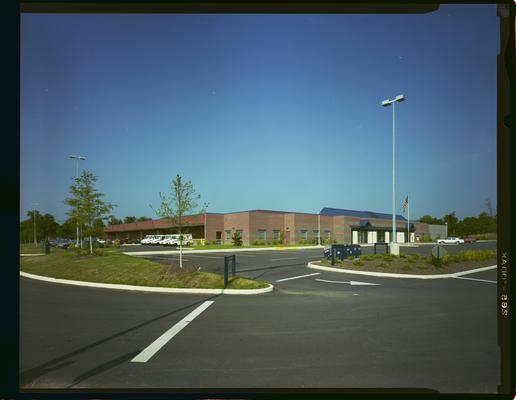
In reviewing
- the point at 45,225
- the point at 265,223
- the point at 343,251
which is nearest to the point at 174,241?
the point at 265,223

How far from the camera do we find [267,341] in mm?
5840

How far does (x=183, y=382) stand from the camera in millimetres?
4250

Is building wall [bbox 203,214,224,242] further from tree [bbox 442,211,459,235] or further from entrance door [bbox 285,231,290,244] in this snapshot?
tree [bbox 442,211,459,235]

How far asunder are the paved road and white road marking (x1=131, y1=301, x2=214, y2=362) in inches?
4.3

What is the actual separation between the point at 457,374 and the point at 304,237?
51.9 metres

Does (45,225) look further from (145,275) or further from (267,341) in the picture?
(267,341)

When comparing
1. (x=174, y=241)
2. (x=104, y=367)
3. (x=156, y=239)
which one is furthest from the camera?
(x=156, y=239)

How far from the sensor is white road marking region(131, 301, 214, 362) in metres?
5.14

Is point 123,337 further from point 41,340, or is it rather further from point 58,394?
point 58,394

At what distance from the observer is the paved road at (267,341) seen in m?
4.39

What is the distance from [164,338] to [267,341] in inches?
74.7
